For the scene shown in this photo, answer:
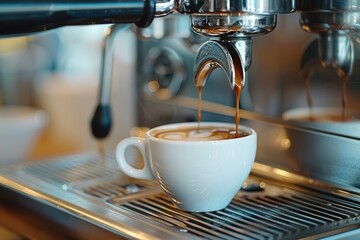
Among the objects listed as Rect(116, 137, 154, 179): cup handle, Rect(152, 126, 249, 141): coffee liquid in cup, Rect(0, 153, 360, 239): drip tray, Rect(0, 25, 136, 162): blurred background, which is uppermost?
Rect(152, 126, 249, 141): coffee liquid in cup

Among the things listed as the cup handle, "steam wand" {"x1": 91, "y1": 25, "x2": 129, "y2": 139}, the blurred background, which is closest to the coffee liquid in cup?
the cup handle

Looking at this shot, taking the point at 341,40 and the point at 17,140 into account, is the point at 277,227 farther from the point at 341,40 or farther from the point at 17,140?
the point at 17,140

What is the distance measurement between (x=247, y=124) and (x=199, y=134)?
13 centimetres

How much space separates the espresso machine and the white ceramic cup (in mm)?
13

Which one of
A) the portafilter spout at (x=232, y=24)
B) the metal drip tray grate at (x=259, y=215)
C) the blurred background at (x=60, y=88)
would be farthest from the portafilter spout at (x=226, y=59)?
the blurred background at (x=60, y=88)

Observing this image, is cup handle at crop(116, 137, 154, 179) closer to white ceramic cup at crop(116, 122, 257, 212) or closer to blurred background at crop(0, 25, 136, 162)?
white ceramic cup at crop(116, 122, 257, 212)

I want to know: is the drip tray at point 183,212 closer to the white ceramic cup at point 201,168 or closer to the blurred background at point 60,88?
the white ceramic cup at point 201,168

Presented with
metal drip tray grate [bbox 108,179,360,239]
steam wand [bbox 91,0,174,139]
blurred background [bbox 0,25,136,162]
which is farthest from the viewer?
blurred background [bbox 0,25,136,162]

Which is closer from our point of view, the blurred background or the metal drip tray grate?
the metal drip tray grate

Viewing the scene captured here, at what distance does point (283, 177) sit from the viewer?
634 millimetres

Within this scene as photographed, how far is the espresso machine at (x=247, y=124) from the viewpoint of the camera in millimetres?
492

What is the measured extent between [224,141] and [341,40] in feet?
0.51

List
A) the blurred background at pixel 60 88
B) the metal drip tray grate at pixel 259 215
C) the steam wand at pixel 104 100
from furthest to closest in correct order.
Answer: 1. the blurred background at pixel 60 88
2. the steam wand at pixel 104 100
3. the metal drip tray grate at pixel 259 215

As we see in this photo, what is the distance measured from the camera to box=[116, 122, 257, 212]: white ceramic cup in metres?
0.51
